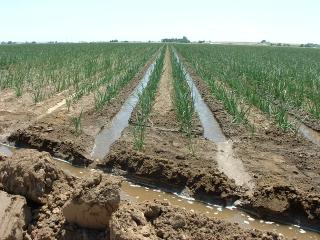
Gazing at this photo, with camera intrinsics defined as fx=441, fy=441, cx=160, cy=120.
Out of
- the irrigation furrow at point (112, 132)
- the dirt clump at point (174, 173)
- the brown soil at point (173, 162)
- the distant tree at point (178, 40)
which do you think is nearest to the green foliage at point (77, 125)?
the irrigation furrow at point (112, 132)

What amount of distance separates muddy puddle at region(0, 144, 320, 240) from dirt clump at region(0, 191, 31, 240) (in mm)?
727

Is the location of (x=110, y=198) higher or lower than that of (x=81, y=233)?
higher

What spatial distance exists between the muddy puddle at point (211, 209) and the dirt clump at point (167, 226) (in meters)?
0.85

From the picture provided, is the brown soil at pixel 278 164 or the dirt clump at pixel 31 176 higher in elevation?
the dirt clump at pixel 31 176

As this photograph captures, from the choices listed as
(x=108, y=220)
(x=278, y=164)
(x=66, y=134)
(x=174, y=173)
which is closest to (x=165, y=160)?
(x=174, y=173)

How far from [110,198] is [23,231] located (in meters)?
0.83

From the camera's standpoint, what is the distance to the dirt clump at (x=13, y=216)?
12.1ft

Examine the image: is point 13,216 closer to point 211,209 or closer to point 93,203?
point 93,203

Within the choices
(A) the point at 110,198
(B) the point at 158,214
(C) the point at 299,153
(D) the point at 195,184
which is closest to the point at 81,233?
(A) the point at 110,198

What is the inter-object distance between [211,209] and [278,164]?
5.02 feet

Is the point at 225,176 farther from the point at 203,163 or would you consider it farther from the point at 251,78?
the point at 251,78

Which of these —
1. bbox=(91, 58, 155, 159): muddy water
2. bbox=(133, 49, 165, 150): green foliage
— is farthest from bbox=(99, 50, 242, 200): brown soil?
bbox=(91, 58, 155, 159): muddy water

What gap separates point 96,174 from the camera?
3.89m

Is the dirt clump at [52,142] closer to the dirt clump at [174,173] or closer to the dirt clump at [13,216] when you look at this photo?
the dirt clump at [174,173]
